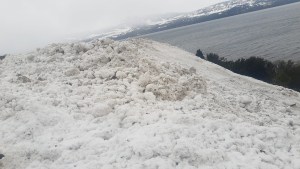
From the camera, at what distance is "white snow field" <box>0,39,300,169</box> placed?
808 cm

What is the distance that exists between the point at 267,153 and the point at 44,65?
8.85 metres

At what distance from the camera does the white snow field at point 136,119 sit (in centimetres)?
808

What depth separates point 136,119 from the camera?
31.3 feet

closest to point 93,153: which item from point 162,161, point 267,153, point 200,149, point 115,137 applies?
point 115,137

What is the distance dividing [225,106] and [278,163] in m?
3.21

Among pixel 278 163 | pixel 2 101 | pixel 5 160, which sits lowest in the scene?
pixel 278 163

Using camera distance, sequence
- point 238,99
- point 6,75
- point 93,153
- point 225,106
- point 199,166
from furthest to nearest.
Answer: point 6,75 → point 238,99 → point 225,106 → point 93,153 → point 199,166

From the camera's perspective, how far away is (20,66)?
14469mm

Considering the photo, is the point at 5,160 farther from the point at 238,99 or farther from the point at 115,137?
the point at 238,99

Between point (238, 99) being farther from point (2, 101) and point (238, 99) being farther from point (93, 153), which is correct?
point (2, 101)

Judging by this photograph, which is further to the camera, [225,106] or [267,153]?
[225,106]

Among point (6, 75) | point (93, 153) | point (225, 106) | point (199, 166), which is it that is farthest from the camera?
point (6, 75)

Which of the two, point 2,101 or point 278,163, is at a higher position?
point 2,101

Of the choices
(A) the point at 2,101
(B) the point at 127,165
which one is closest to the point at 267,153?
(B) the point at 127,165
